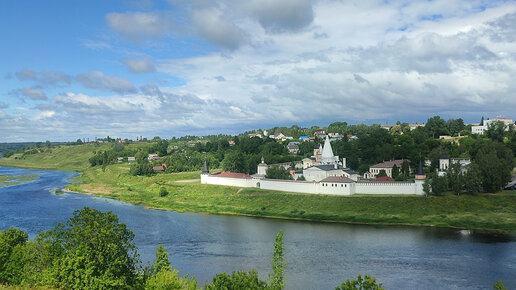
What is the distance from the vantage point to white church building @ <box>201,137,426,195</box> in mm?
45844

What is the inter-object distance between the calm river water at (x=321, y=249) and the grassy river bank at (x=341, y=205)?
2619 millimetres

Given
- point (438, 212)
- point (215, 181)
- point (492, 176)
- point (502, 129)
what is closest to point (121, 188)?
point (215, 181)

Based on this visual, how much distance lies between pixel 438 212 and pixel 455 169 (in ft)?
21.6

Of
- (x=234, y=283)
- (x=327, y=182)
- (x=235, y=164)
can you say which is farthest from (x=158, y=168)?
(x=234, y=283)

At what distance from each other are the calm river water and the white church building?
9.15 metres

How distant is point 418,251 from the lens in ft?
96.3

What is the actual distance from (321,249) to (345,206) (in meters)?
15.0

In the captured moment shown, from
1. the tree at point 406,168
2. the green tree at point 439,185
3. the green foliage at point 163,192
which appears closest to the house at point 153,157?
the green foliage at point 163,192

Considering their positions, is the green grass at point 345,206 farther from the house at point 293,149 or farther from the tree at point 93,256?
the house at point 293,149

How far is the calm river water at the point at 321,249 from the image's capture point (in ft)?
79.2

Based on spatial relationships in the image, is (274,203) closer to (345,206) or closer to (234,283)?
(345,206)

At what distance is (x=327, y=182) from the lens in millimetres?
48562

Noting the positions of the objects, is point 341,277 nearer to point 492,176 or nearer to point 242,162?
point 492,176

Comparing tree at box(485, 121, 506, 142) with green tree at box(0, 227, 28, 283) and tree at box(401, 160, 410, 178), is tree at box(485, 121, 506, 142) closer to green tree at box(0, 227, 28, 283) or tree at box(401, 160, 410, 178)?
tree at box(401, 160, 410, 178)
